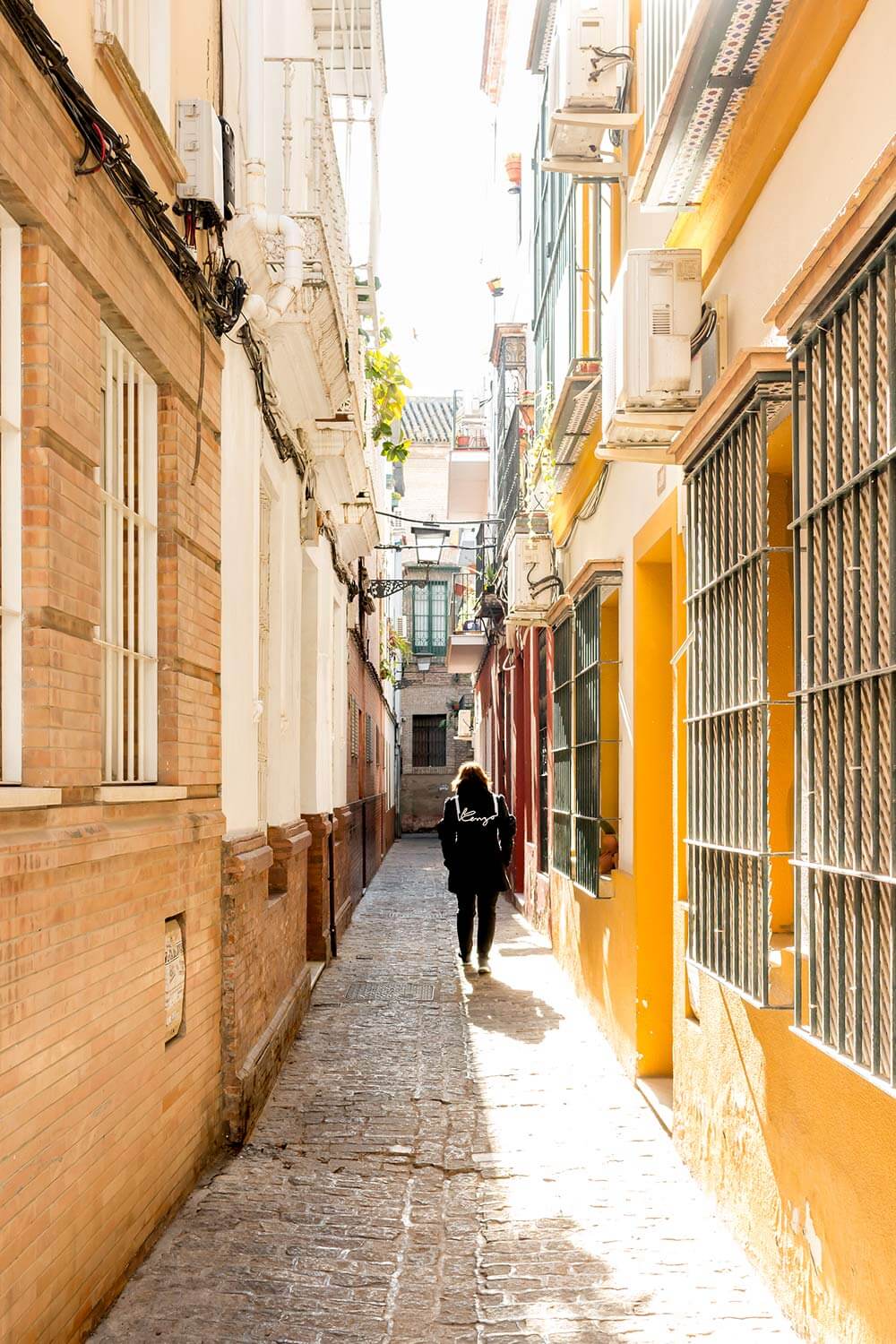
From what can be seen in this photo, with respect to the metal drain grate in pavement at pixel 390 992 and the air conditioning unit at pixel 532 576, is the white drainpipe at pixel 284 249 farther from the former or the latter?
the air conditioning unit at pixel 532 576

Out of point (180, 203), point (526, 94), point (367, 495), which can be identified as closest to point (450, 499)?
point (367, 495)

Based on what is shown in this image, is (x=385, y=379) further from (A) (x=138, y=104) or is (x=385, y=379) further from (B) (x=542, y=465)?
(A) (x=138, y=104)

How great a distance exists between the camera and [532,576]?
39.2ft

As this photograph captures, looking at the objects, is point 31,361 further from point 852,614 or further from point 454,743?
point 454,743

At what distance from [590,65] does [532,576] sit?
226 inches

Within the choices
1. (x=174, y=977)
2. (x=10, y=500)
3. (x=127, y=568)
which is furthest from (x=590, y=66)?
(x=174, y=977)

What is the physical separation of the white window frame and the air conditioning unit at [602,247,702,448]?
1.97m

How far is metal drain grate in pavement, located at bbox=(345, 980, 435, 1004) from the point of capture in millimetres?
9496

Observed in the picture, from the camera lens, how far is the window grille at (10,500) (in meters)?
3.48

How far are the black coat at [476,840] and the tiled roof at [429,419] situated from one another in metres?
32.4

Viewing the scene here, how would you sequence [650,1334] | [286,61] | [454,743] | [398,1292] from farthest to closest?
[454,743]
[286,61]
[398,1292]
[650,1334]

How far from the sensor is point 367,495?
14602 millimetres

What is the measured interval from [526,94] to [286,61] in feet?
23.2

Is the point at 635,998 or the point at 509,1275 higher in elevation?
the point at 635,998
